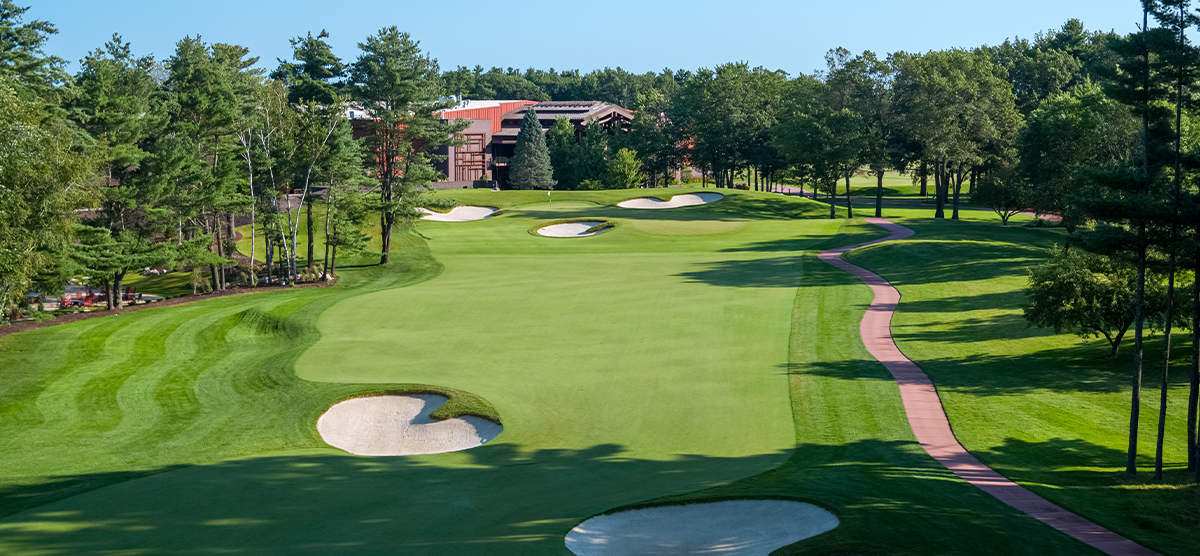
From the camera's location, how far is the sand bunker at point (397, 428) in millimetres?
19375

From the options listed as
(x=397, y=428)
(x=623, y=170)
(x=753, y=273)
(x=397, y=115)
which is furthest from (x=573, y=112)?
(x=397, y=428)

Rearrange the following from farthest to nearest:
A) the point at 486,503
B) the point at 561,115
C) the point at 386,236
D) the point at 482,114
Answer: the point at 482,114
the point at 561,115
the point at 386,236
the point at 486,503

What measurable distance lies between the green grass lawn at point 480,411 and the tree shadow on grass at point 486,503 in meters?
0.06

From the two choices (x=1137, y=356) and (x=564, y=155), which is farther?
(x=564, y=155)

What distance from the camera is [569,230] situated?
60625mm

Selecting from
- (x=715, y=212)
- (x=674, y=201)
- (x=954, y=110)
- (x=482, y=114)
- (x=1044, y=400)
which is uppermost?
(x=482, y=114)

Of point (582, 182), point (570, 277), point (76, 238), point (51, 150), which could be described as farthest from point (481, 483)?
point (582, 182)

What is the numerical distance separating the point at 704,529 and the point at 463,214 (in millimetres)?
58212

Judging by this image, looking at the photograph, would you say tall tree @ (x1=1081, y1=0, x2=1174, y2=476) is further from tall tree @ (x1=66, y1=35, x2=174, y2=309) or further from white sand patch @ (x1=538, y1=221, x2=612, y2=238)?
white sand patch @ (x1=538, y1=221, x2=612, y2=238)

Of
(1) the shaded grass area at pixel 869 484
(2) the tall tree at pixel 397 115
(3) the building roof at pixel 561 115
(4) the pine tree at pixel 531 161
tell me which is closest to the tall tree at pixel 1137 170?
(1) the shaded grass area at pixel 869 484

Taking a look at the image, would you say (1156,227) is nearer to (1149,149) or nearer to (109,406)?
(1149,149)

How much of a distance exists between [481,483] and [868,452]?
8135 mm

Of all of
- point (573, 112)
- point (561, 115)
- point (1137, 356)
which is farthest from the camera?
point (573, 112)

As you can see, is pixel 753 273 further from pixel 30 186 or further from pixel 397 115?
pixel 30 186
